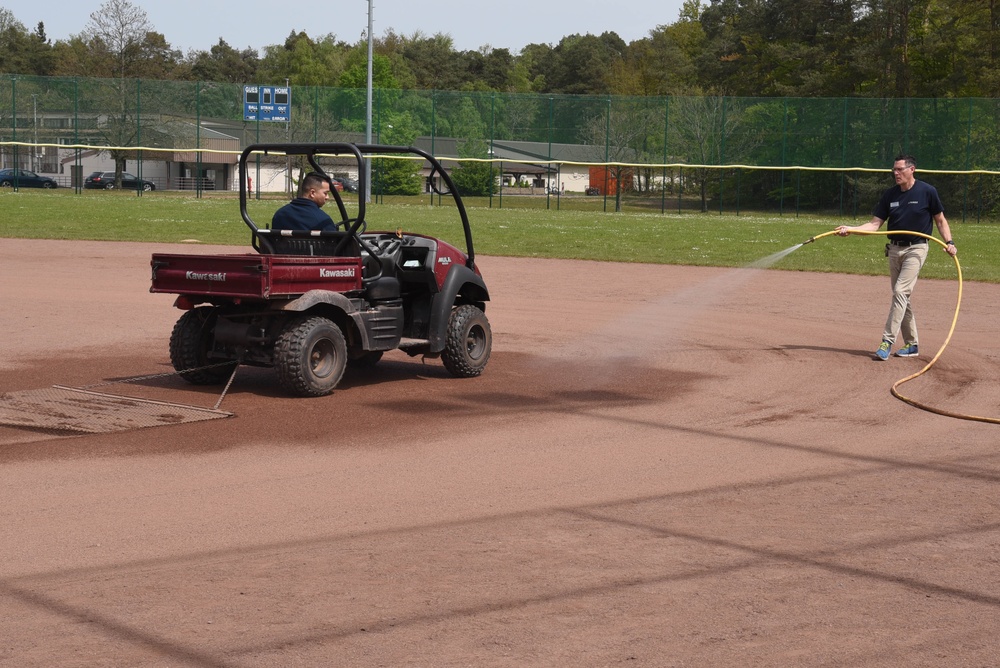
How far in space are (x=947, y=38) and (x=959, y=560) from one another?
6176 cm

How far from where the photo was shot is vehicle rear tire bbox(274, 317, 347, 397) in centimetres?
909

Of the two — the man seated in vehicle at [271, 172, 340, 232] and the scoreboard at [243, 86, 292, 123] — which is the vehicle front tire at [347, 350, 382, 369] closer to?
the man seated in vehicle at [271, 172, 340, 232]

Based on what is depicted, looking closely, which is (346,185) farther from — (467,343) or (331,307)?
(331,307)

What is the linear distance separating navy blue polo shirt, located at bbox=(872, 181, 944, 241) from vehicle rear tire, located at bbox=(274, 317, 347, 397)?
609cm

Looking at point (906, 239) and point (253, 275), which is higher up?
point (906, 239)

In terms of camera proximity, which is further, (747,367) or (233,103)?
(233,103)

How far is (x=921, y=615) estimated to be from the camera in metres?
4.79

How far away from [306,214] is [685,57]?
3799 inches

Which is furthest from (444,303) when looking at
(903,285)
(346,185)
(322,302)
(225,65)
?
(225,65)

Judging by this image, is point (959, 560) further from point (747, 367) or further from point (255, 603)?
point (747, 367)

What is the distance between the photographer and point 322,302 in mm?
9312

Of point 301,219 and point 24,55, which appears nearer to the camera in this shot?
point 301,219

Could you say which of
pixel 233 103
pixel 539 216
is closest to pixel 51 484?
pixel 539 216

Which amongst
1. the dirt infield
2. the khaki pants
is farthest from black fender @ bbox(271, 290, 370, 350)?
the khaki pants
